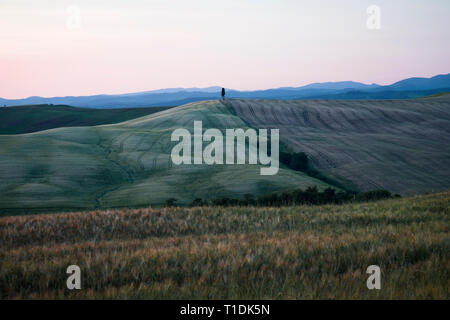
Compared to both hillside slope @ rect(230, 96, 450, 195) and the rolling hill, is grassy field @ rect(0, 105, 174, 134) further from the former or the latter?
hillside slope @ rect(230, 96, 450, 195)

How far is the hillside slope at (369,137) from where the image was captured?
3030 cm

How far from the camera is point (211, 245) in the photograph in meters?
6.39

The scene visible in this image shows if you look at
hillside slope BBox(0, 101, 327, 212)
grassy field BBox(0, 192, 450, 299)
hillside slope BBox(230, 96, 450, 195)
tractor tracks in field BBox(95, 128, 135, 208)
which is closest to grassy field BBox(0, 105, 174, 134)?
hillside slope BBox(230, 96, 450, 195)

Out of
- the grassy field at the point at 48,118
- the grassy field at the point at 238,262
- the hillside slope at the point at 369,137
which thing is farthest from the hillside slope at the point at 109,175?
the grassy field at the point at 48,118

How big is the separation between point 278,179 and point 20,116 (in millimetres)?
86056

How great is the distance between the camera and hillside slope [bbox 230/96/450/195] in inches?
1193

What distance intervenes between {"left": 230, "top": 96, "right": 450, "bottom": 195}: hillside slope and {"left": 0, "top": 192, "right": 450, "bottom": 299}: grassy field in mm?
22081

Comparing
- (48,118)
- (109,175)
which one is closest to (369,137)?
(109,175)

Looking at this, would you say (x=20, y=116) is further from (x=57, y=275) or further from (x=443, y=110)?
(x=57, y=275)

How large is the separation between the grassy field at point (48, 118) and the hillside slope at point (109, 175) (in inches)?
1781

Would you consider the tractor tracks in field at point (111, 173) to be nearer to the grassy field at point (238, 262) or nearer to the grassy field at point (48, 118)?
the grassy field at point (238, 262)

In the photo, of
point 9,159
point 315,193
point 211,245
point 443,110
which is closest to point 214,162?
point 315,193

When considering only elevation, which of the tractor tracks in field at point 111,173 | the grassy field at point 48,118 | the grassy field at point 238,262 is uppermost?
the grassy field at point 48,118

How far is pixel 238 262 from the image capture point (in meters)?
5.19
